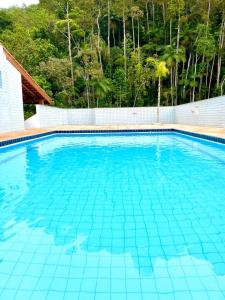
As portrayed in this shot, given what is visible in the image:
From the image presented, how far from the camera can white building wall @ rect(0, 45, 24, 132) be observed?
11.7 m

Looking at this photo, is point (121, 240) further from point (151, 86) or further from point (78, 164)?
point (151, 86)

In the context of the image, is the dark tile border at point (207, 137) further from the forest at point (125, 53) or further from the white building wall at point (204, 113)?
the forest at point (125, 53)

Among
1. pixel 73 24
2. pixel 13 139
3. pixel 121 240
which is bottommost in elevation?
pixel 121 240

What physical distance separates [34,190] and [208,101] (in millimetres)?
11164

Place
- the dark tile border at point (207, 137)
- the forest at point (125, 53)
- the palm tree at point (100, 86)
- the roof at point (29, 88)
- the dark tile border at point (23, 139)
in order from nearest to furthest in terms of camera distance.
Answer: the dark tile border at point (207, 137) < the dark tile border at point (23, 139) < the roof at point (29, 88) < the forest at point (125, 53) < the palm tree at point (100, 86)

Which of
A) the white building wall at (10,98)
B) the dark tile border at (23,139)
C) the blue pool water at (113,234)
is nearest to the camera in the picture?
the blue pool water at (113,234)

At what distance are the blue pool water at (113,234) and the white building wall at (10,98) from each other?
6897mm

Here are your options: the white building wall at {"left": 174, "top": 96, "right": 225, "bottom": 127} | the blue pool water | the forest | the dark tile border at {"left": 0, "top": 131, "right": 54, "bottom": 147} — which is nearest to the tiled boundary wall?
the white building wall at {"left": 174, "top": 96, "right": 225, "bottom": 127}

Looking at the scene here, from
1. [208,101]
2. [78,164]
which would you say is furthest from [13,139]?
[208,101]

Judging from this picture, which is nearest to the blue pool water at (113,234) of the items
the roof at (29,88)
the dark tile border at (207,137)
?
the dark tile border at (207,137)

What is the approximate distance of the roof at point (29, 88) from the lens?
40.6 ft

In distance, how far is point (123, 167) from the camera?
6.12 meters

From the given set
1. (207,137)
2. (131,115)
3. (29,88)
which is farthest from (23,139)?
(131,115)

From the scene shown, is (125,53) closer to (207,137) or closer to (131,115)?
(131,115)
